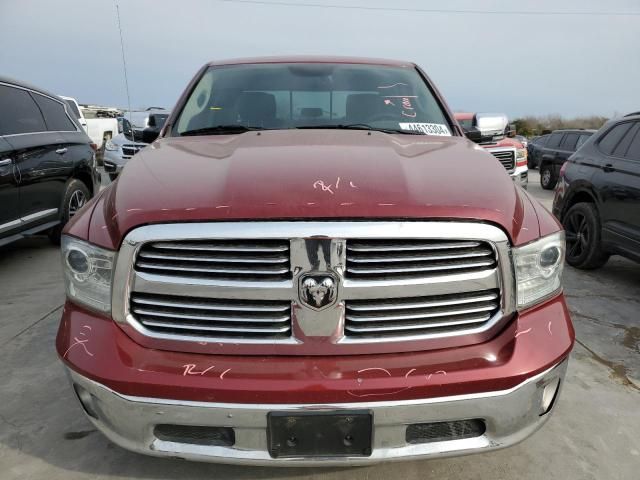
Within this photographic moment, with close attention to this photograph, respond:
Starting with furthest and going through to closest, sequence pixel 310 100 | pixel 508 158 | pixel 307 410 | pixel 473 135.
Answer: pixel 508 158 → pixel 473 135 → pixel 310 100 → pixel 307 410

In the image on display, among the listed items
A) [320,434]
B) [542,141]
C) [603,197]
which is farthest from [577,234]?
[542,141]

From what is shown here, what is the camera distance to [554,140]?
14.0 m

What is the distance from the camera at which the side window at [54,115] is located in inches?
207

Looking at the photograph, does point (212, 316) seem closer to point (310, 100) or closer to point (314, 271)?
point (314, 271)

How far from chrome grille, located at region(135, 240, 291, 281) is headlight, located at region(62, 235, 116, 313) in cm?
14

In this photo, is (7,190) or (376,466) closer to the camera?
(376,466)

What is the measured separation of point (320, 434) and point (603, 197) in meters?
4.31

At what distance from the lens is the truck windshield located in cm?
275

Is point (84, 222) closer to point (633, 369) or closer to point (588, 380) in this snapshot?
point (588, 380)

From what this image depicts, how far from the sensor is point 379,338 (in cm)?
162

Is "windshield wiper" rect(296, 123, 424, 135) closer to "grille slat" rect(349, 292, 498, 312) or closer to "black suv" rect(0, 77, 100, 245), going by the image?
"grille slat" rect(349, 292, 498, 312)

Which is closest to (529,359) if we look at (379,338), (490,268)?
(490,268)

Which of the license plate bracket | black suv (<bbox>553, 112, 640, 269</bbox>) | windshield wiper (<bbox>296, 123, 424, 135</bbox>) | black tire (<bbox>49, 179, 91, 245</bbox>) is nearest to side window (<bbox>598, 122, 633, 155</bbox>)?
black suv (<bbox>553, 112, 640, 269</bbox>)

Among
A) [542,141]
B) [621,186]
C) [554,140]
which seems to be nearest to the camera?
[621,186]
